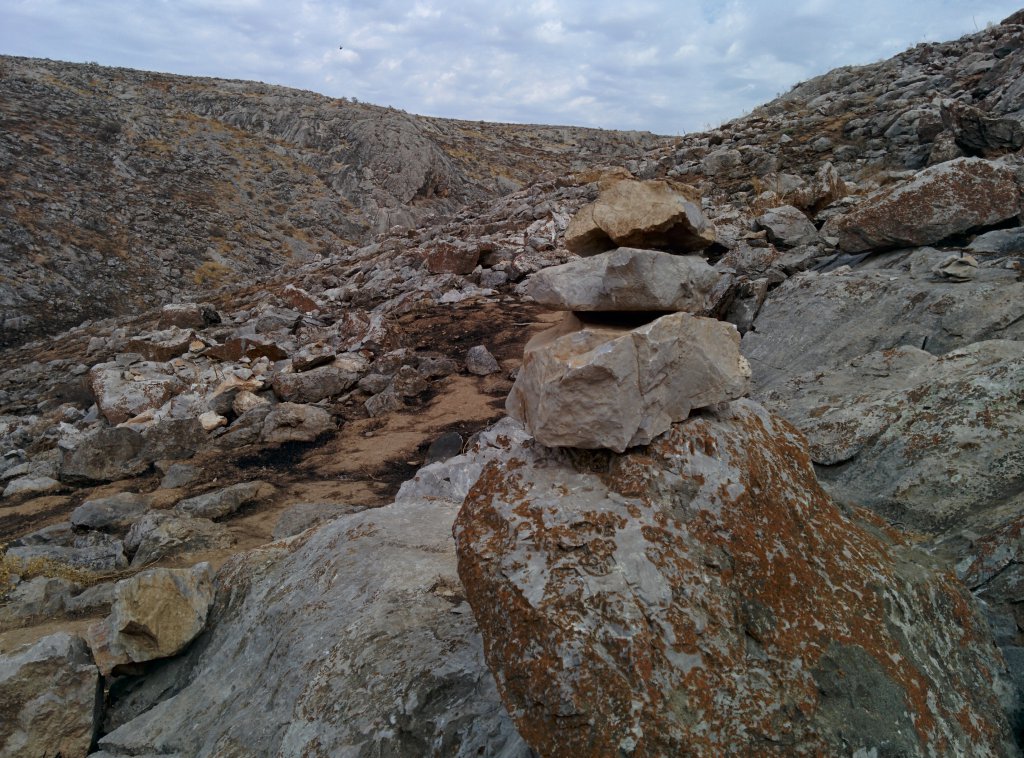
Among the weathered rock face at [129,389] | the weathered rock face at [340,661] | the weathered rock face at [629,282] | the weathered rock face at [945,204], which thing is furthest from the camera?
the weathered rock face at [129,389]

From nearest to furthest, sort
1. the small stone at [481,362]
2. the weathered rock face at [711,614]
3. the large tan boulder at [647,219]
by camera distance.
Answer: the weathered rock face at [711,614]
the large tan boulder at [647,219]
the small stone at [481,362]

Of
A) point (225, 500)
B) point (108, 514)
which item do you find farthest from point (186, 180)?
point (225, 500)

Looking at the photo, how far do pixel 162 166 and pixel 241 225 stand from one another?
5.32 metres

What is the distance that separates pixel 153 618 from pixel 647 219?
3.86 m

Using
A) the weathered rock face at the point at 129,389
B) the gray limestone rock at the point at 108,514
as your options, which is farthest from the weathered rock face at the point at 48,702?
the weathered rock face at the point at 129,389

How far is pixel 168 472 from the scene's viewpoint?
29.3 ft

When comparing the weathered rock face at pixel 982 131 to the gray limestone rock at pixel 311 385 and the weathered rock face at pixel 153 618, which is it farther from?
the weathered rock face at pixel 153 618

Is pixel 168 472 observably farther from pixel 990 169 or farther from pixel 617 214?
pixel 990 169

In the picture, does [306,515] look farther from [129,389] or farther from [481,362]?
[129,389]

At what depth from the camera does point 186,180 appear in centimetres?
2734

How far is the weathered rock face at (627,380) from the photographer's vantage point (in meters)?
2.48

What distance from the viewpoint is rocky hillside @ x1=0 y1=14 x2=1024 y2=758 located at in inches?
81.6

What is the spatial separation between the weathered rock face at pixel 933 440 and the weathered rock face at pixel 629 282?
172 centimetres

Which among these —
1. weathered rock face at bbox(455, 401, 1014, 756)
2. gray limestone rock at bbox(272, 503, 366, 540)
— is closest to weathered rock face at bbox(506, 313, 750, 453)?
weathered rock face at bbox(455, 401, 1014, 756)
